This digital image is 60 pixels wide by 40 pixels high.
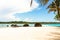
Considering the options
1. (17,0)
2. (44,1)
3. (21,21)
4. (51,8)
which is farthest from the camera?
(21,21)

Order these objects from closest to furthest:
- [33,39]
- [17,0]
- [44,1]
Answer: [33,39], [44,1], [17,0]

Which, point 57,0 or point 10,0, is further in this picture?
point 10,0

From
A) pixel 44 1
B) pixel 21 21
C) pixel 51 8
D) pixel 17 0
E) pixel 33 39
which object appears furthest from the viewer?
pixel 21 21

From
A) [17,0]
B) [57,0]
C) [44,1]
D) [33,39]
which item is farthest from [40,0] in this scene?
[17,0]

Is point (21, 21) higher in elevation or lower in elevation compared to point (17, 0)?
lower

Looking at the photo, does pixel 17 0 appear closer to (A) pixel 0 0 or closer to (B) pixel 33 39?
(A) pixel 0 0

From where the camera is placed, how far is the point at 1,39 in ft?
20.6

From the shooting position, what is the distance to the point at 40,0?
944 cm

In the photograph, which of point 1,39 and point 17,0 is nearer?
point 1,39

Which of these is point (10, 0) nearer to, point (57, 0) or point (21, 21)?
point (21, 21)

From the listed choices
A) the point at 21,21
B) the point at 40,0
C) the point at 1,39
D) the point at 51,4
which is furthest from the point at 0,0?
the point at 1,39

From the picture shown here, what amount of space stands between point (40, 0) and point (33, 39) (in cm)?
366

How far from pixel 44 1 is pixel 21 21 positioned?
3744 centimetres

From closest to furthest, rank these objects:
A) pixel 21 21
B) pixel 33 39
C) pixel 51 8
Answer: pixel 33 39 < pixel 51 8 < pixel 21 21
